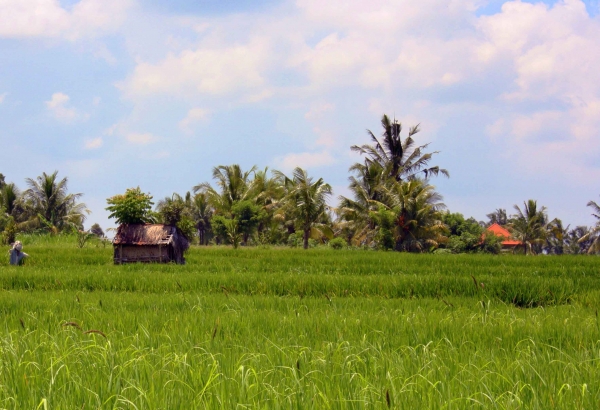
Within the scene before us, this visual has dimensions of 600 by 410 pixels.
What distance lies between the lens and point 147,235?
53.1 ft

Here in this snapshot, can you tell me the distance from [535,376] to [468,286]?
7421 millimetres

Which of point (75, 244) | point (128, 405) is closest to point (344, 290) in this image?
point (128, 405)

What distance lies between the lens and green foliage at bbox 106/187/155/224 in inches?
652

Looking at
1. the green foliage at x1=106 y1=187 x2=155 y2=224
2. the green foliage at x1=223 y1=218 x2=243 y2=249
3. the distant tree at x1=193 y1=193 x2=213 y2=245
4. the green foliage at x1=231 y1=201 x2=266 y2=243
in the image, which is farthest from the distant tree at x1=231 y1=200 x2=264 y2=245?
the green foliage at x1=106 y1=187 x2=155 y2=224

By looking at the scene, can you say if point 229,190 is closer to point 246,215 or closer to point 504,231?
point 246,215

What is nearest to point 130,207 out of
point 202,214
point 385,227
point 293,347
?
point 293,347

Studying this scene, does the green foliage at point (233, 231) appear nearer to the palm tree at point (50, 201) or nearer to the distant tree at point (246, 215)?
the distant tree at point (246, 215)

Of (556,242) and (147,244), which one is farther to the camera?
(556,242)

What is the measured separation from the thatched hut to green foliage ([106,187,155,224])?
0.88 ft

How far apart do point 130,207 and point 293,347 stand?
1348 centimetres

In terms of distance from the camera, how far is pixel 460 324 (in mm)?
5227


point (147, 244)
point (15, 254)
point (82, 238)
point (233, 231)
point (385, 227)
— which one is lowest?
point (15, 254)

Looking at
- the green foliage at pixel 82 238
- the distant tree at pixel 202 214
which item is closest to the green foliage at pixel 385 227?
the green foliage at pixel 82 238

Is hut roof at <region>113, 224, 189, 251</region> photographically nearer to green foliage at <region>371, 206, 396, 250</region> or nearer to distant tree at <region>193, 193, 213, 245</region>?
green foliage at <region>371, 206, 396, 250</region>
